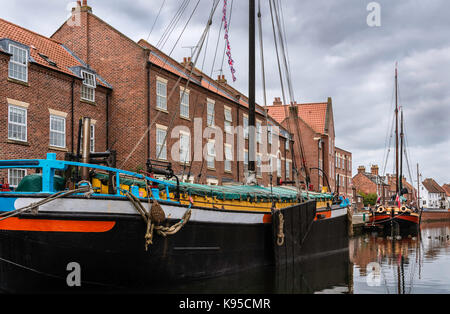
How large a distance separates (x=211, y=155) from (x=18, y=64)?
45.2 ft

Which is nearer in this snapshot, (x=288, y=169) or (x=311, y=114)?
(x=288, y=169)

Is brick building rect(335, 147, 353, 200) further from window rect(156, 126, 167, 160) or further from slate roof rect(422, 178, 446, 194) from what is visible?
slate roof rect(422, 178, 446, 194)

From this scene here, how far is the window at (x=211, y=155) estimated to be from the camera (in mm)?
29628

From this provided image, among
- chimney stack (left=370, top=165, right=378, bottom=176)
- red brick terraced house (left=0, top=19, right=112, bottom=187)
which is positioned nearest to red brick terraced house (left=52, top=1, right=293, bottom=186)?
red brick terraced house (left=0, top=19, right=112, bottom=187)

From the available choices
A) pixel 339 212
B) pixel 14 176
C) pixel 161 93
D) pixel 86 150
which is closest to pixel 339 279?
pixel 339 212

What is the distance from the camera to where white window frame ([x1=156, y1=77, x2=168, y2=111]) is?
25.4 m

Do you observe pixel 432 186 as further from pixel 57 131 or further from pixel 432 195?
pixel 57 131

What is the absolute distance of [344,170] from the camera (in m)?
61.4

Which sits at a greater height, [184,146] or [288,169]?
[184,146]

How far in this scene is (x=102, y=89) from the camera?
24.4 metres

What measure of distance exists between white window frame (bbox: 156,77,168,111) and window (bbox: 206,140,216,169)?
5.30m

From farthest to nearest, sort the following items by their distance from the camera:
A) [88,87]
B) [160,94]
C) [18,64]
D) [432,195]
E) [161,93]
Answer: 1. [432,195]
2. [161,93]
3. [160,94]
4. [88,87]
5. [18,64]
